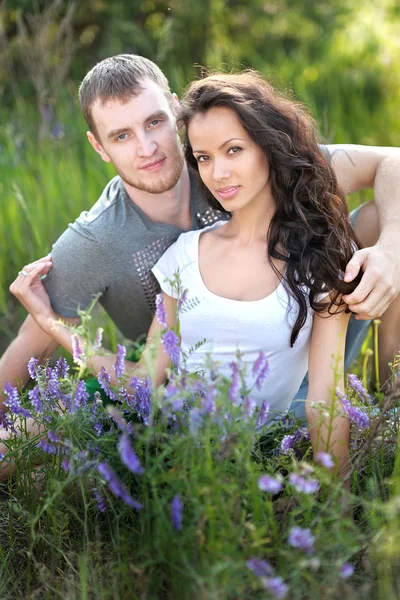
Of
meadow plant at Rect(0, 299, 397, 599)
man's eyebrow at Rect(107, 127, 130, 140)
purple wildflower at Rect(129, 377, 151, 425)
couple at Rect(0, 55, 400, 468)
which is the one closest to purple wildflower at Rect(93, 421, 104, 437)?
meadow plant at Rect(0, 299, 397, 599)

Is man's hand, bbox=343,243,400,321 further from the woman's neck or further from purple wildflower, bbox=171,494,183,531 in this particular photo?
purple wildflower, bbox=171,494,183,531

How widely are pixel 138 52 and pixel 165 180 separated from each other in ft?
13.0

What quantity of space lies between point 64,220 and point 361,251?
1.94 meters

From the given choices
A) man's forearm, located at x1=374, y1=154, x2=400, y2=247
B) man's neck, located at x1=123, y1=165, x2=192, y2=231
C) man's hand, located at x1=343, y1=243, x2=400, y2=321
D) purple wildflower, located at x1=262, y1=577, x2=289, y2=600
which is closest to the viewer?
purple wildflower, located at x1=262, y1=577, x2=289, y2=600

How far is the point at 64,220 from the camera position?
3816 mm

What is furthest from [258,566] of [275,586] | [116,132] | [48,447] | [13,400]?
[116,132]

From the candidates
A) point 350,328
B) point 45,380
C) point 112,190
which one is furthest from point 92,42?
point 45,380

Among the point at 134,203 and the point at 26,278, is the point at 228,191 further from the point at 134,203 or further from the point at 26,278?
the point at 26,278

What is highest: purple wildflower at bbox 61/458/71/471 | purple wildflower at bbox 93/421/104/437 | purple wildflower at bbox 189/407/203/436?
purple wildflower at bbox 189/407/203/436

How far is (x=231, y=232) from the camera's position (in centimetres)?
251

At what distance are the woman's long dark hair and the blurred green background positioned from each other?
1.49m

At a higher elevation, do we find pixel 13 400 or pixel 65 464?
pixel 13 400

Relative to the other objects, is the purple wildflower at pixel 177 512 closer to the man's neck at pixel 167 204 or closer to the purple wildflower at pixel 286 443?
the purple wildflower at pixel 286 443

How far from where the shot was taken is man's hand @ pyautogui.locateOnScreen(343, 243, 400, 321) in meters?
2.20
